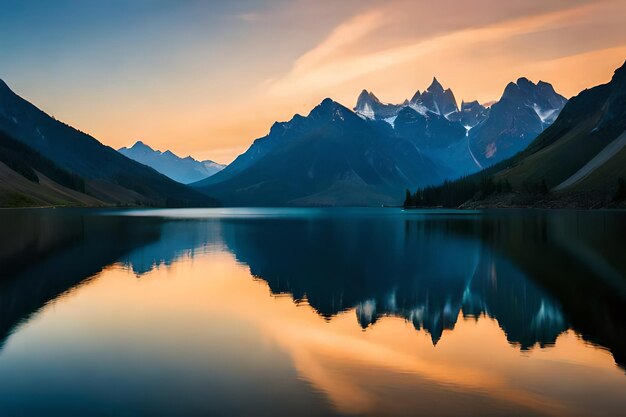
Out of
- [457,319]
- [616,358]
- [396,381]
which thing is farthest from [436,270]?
[396,381]

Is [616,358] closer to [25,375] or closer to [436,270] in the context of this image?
[25,375]

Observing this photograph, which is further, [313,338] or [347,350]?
[313,338]

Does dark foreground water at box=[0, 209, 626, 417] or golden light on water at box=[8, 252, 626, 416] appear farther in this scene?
golden light on water at box=[8, 252, 626, 416]

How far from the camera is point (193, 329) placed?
31531mm

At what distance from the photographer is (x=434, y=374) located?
22969 millimetres

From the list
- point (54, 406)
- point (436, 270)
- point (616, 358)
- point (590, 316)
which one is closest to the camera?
point (54, 406)

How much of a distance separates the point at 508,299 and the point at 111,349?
1121 inches

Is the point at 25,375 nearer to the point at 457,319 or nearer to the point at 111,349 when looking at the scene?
the point at 111,349

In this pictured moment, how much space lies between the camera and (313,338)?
29.1 m

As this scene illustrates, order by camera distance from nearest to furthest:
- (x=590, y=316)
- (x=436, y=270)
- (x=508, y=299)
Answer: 1. (x=590, y=316)
2. (x=508, y=299)
3. (x=436, y=270)

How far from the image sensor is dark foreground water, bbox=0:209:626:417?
64.7ft

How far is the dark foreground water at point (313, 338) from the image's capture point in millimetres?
19734

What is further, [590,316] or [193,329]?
[590,316]

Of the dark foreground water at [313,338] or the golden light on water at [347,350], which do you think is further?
the golden light on water at [347,350]
